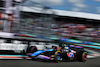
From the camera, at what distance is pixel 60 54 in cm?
589

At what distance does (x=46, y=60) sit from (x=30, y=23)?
1745 mm

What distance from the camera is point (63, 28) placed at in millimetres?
13945

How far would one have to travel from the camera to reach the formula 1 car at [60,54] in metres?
5.73

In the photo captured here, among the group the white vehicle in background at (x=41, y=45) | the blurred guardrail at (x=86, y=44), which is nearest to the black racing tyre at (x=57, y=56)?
the white vehicle in background at (x=41, y=45)

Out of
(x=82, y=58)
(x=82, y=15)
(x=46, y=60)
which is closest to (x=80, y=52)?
(x=82, y=58)

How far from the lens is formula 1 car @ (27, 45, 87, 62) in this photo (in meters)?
5.73

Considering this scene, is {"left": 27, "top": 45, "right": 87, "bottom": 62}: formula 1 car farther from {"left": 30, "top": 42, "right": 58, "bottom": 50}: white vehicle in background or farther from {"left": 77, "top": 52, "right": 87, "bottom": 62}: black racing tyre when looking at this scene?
{"left": 30, "top": 42, "right": 58, "bottom": 50}: white vehicle in background

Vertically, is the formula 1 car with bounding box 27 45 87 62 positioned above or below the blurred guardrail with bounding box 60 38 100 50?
above

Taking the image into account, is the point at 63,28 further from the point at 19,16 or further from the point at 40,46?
the point at 19,16

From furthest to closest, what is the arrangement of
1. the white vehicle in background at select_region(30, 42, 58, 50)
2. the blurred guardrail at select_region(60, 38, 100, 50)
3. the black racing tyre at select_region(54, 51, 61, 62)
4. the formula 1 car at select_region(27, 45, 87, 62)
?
the blurred guardrail at select_region(60, 38, 100, 50) → the white vehicle in background at select_region(30, 42, 58, 50) → the formula 1 car at select_region(27, 45, 87, 62) → the black racing tyre at select_region(54, 51, 61, 62)

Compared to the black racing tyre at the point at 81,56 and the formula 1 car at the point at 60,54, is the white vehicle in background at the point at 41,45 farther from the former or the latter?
the black racing tyre at the point at 81,56

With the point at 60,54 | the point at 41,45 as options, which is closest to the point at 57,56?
the point at 60,54

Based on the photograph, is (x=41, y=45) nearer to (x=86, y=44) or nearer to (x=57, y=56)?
(x=57, y=56)

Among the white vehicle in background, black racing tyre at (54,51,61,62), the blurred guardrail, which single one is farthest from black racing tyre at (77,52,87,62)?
the blurred guardrail
